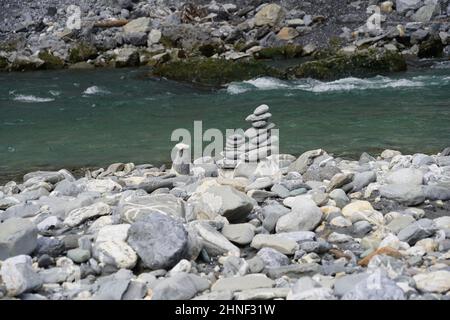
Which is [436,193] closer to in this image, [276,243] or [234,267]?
[276,243]

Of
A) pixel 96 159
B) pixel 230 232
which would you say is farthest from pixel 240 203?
pixel 96 159

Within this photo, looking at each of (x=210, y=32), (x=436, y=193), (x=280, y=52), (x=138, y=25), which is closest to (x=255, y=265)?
(x=436, y=193)

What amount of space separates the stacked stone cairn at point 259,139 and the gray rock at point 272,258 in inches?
122

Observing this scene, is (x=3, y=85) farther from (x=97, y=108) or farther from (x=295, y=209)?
(x=295, y=209)

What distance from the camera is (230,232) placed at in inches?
208

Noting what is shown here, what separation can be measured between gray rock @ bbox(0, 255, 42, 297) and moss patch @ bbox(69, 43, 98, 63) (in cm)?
1908

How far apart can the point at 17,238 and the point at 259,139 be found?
3.94 m

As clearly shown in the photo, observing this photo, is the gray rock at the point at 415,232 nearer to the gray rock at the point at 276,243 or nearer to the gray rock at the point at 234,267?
the gray rock at the point at 276,243

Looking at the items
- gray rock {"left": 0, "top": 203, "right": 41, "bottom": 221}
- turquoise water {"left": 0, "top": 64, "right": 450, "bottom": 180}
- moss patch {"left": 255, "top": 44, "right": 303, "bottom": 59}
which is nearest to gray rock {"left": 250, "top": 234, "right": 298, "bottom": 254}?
gray rock {"left": 0, "top": 203, "right": 41, "bottom": 221}

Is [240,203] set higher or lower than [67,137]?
higher

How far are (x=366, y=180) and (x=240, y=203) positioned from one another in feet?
5.75
